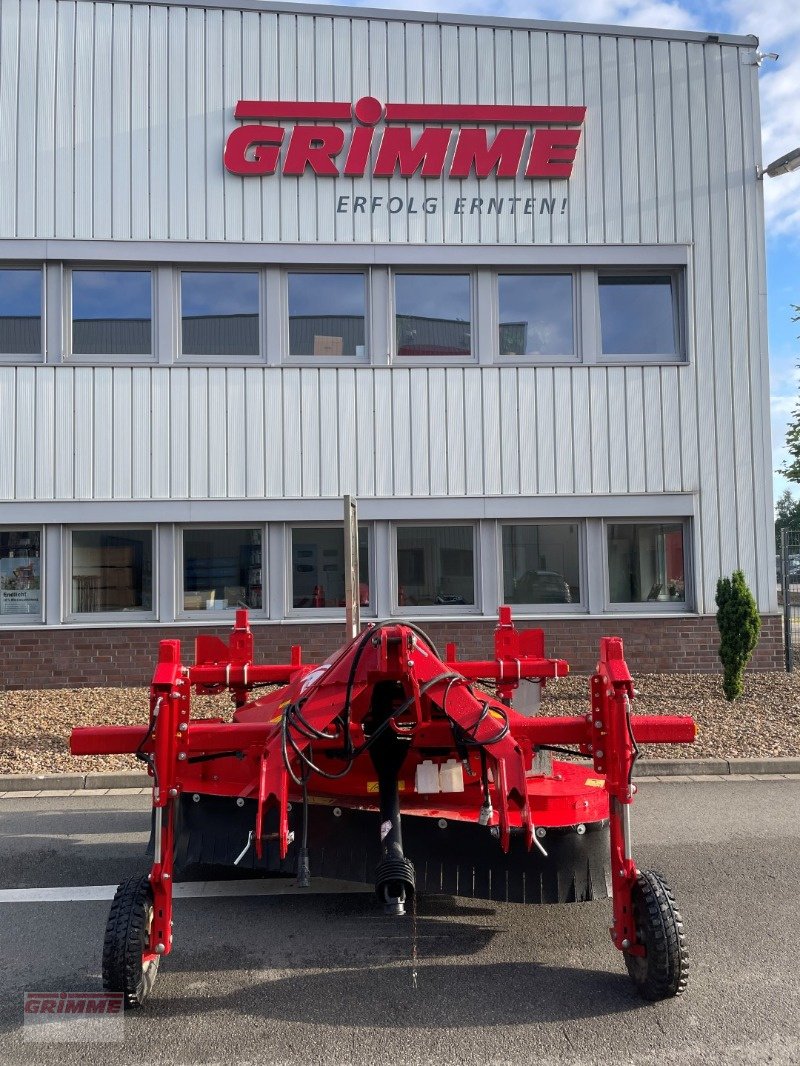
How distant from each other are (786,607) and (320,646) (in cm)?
596

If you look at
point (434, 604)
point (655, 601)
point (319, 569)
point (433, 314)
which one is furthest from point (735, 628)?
point (433, 314)

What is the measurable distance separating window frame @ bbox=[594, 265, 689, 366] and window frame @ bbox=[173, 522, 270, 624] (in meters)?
5.10

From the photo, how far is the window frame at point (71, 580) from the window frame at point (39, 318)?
7.06ft

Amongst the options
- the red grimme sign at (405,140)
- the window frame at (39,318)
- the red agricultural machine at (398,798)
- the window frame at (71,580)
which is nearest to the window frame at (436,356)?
the red grimme sign at (405,140)

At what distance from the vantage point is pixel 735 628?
10.3m

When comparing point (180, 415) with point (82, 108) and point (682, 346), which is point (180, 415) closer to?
point (82, 108)

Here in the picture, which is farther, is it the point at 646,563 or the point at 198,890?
the point at 646,563

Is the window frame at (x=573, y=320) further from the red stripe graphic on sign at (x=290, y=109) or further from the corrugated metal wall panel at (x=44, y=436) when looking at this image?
the corrugated metal wall panel at (x=44, y=436)

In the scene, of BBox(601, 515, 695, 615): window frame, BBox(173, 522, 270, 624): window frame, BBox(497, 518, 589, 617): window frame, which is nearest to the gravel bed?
BBox(601, 515, 695, 615): window frame

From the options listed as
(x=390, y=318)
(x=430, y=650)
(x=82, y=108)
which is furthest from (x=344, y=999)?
(x=82, y=108)

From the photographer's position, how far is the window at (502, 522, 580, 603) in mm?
11844

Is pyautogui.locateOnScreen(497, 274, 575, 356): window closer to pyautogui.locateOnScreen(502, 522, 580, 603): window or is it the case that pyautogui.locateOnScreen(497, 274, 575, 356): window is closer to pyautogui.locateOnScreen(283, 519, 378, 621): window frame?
pyautogui.locateOnScreen(502, 522, 580, 603): window

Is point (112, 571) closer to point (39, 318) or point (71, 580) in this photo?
point (71, 580)

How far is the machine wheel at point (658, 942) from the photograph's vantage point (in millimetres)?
3447
